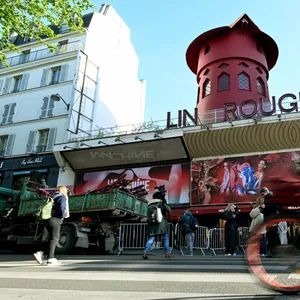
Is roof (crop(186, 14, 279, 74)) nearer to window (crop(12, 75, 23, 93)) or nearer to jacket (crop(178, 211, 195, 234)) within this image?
window (crop(12, 75, 23, 93))

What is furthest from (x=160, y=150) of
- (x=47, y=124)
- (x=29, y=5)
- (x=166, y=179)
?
(x=29, y=5)

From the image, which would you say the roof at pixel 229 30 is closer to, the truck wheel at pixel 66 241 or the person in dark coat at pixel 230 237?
the person in dark coat at pixel 230 237

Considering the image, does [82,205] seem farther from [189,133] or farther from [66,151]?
[66,151]

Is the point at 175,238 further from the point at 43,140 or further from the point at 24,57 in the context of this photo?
the point at 24,57

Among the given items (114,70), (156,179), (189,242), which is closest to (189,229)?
(189,242)

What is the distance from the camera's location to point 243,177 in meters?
19.8

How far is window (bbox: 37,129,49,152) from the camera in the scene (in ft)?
83.0

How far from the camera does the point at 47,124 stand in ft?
84.7

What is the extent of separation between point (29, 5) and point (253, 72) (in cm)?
1642

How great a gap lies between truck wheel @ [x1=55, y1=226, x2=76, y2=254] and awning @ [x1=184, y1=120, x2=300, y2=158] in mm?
10999

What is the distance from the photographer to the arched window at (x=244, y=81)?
24703mm

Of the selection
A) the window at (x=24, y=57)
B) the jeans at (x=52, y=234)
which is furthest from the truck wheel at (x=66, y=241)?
the window at (x=24, y=57)

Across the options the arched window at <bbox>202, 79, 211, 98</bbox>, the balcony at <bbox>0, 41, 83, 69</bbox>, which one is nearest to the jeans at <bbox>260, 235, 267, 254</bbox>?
the arched window at <bbox>202, 79, 211, 98</bbox>

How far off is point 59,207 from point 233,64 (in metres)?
20.8
